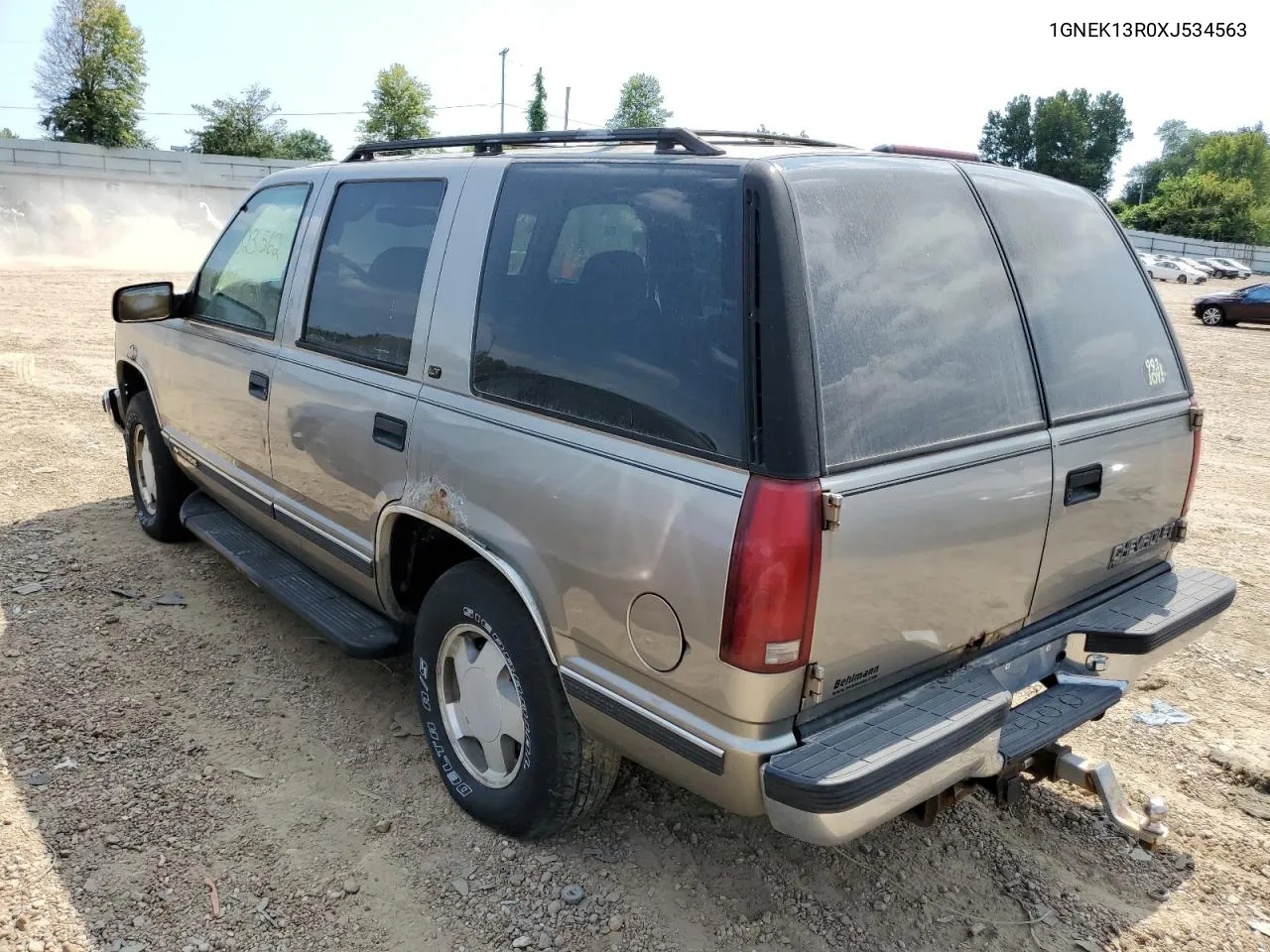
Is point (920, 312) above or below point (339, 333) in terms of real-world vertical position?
Answer: above

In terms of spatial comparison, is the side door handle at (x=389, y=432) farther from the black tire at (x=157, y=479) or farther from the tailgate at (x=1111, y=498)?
the black tire at (x=157, y=479)

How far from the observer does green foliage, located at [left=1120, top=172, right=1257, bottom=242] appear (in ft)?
218

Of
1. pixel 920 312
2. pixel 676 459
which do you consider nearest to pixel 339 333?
pixel 676 459

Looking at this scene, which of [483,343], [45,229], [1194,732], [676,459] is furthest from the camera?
[45,229]

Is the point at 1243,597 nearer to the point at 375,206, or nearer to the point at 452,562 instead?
the point at 452,562

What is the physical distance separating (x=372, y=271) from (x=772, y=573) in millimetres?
2057

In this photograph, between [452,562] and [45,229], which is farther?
[45,229]

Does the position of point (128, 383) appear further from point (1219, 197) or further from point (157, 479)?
point (1219, 197)

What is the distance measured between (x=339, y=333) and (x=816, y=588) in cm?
218

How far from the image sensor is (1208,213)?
66750 millimetres

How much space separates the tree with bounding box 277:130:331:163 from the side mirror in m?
66.0

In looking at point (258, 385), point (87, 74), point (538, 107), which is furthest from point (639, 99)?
point (258, 385)

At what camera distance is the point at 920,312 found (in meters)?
2.42

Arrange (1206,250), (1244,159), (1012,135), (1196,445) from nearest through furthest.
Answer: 1. (1196,445)
2. (1206,250)
3. (1244,159)
4. (1012,135)
